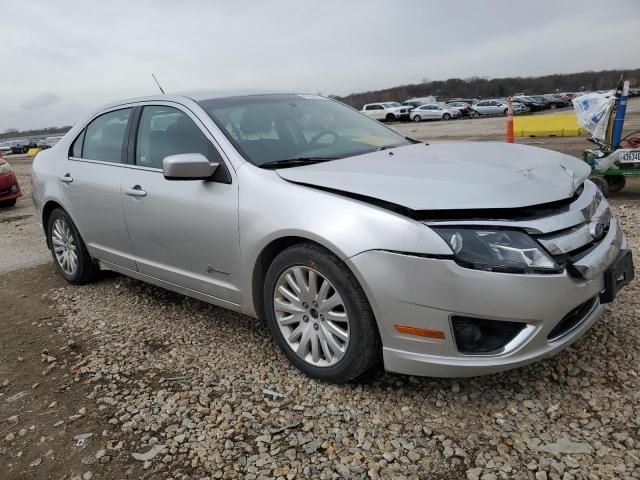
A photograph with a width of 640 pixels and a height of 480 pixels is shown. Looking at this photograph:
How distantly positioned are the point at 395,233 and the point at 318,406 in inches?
38.7

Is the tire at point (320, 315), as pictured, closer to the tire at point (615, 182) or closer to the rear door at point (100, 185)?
the rear door at point (100, 185)

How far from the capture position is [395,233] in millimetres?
2326

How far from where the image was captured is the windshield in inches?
126

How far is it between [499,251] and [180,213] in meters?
1.94

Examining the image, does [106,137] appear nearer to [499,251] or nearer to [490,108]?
[499,251]

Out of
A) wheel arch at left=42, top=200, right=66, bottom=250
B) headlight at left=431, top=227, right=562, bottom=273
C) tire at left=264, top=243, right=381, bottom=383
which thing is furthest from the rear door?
headlight at left=431, top=227, right=562, bottom=273

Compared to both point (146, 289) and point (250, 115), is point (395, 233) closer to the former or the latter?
point (250, 115)

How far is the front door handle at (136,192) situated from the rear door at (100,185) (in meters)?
0.15

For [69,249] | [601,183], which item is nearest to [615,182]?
[601,183]

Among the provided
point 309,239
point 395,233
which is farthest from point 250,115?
point 395,233

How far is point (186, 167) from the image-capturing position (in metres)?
2.93

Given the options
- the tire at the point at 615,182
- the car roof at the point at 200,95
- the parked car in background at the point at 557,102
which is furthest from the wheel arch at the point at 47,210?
the parked car in background at the point at 557,102

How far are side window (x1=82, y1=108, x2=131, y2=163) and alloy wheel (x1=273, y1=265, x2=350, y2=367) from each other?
6.21ft

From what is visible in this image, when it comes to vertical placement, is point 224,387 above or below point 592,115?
below
